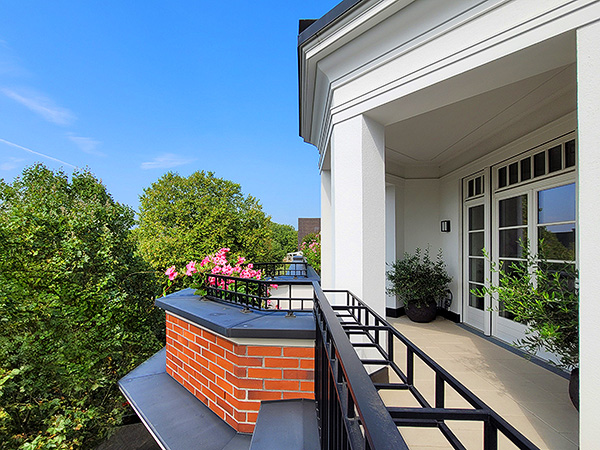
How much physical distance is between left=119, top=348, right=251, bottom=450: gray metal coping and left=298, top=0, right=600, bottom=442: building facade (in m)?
1.40

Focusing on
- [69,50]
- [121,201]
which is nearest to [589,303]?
[121,201]

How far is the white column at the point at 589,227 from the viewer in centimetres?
133

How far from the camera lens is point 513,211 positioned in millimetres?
3535

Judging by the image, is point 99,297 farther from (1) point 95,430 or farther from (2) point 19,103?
(2) point 19,103

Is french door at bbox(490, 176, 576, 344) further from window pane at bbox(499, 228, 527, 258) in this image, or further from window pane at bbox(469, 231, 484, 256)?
window pane at bbox(469, 231, 484, 256)

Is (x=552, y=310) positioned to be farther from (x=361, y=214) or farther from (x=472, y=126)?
(x=472, y=126)

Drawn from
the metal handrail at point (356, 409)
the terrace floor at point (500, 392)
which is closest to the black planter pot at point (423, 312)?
the terrace floor at point (500, 392)

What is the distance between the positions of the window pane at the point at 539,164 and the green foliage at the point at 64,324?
7.47 metres

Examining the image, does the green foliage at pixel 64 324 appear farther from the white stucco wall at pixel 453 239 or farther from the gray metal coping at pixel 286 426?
the white stucco wall at pixel 453 239

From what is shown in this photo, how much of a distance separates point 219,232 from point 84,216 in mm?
6646

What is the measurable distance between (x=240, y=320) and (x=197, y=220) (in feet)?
41.9

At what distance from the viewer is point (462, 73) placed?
1835 mm

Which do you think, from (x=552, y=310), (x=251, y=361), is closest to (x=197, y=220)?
(x=251, y=361)

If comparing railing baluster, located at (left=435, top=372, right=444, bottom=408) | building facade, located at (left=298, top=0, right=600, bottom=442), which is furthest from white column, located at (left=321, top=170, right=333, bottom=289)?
railing baluster, located at (left=435, top=372, right=444, bottom=408)
